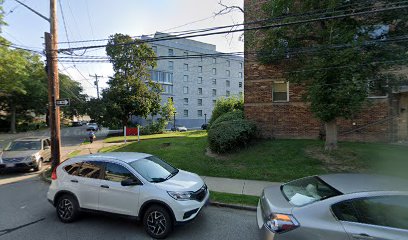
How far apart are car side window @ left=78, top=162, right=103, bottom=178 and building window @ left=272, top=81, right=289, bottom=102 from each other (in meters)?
10.8

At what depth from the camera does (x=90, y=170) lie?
5.73m

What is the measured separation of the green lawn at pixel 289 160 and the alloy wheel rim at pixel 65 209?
5264 mm

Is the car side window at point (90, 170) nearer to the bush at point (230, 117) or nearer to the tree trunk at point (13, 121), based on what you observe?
the bush at point (230, 117)

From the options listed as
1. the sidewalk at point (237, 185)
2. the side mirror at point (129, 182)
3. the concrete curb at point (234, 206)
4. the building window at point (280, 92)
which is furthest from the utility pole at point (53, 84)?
the building window at point (280, 92)

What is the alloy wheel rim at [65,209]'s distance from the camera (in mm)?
5637

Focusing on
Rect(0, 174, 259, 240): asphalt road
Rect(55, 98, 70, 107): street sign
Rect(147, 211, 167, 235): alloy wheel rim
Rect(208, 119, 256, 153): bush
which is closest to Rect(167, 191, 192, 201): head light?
Rect(147, 211, 167, 235): alloy wheel rim

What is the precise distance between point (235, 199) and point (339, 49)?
255 inches

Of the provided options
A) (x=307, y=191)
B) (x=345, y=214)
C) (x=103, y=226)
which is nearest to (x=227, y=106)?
(x=103, y=226)

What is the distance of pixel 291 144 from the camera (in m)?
12.1

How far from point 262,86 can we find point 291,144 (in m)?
3.82

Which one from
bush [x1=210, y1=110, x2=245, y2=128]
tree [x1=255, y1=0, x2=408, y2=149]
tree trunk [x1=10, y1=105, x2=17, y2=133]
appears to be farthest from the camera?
tree trunk [x1=10, y1=105, x2=17, y2=133]

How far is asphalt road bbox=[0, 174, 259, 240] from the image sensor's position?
16.1ft

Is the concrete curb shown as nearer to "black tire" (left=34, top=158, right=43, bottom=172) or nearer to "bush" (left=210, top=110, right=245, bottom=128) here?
"bush" (left=210, top=110, right=245, bottom=128)

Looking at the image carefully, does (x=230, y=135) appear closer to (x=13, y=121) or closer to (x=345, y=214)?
(x=345, y=214)
